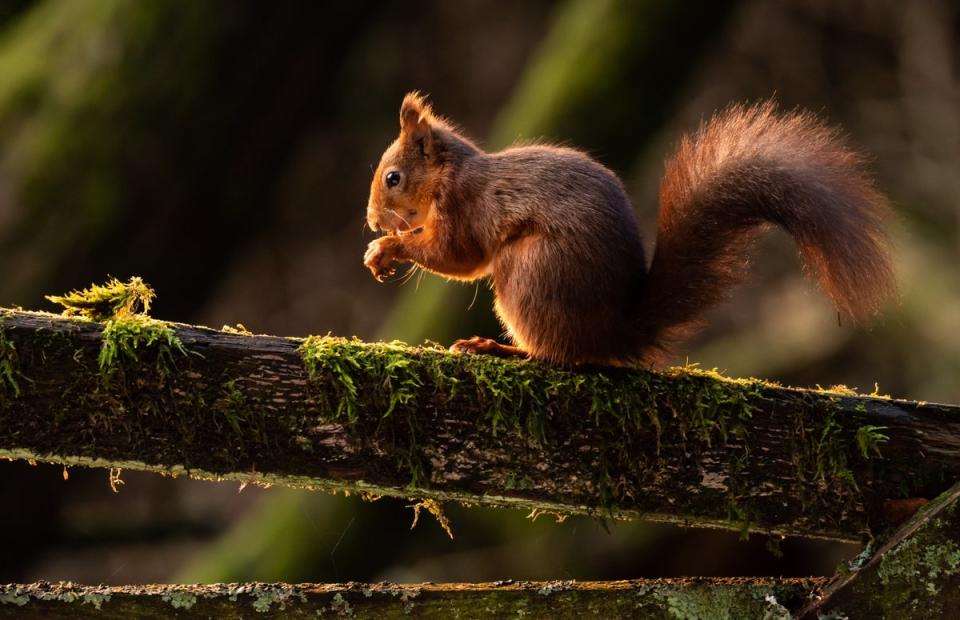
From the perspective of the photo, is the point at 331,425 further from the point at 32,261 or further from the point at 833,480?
the point at 32,261

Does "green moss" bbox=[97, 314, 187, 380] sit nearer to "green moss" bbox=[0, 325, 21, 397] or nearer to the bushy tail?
"green moss" bbox=[0, 325, 21, 397]

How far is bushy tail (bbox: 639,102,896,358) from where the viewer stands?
1.82m

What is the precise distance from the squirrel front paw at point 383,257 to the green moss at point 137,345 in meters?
0.75

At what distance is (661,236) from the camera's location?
6.70 ft

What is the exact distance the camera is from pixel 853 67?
5.94m

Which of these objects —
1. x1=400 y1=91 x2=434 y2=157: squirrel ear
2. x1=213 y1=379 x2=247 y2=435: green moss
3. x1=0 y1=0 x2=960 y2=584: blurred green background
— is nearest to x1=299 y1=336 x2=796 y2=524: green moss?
x1=213 y1=379 x2=247 y2=435: green moss

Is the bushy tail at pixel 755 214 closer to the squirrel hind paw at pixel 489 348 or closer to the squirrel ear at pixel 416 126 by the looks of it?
the squirrel hind paw at pixel 489 348

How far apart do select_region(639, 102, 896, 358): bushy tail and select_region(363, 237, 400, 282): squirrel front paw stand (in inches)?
22.4

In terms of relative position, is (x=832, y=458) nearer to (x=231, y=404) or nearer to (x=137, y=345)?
(x=231, y=404)

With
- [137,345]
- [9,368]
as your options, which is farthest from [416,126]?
[9,368]

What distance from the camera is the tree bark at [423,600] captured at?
153cm

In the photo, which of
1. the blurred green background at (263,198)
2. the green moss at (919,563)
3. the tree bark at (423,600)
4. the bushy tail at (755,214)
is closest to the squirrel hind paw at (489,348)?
the bushy tail at (755,214)

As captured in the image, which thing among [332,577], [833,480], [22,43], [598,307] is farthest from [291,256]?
[833,480]

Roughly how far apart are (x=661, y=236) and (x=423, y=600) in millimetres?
831
